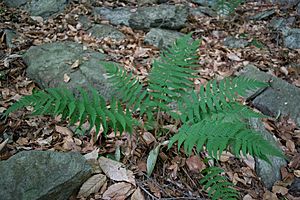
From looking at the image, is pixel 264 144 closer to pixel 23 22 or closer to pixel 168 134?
pixel 168 134

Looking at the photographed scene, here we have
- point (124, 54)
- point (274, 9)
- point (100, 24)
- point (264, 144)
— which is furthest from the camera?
point (274, 9)

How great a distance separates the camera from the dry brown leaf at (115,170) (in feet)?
7.11

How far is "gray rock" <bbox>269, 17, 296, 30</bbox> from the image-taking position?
531cm

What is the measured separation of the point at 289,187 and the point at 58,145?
71.3 inches

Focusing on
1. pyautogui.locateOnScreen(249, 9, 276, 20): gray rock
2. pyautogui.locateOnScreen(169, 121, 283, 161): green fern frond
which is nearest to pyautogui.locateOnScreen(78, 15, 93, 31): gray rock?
pyautogui.locateOnScreen(249, 9, 276, 20): gray rock

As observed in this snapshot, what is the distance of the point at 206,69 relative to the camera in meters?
3.82

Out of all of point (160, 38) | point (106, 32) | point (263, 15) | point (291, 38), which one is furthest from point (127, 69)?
point (263, 15)

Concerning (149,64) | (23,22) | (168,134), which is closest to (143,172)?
(168,134)

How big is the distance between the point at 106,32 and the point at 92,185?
3031mm

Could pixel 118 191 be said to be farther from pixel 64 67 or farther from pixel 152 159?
pixel 64 67

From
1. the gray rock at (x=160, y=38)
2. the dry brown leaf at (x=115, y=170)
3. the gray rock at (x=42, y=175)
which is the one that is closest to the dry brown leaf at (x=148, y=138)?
the dry brown leaf at (x=115, y=170)

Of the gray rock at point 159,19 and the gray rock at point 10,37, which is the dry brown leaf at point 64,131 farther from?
the gray rock at point 159,19

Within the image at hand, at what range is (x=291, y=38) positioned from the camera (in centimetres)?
489

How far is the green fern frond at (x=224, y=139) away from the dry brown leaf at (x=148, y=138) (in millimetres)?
437
